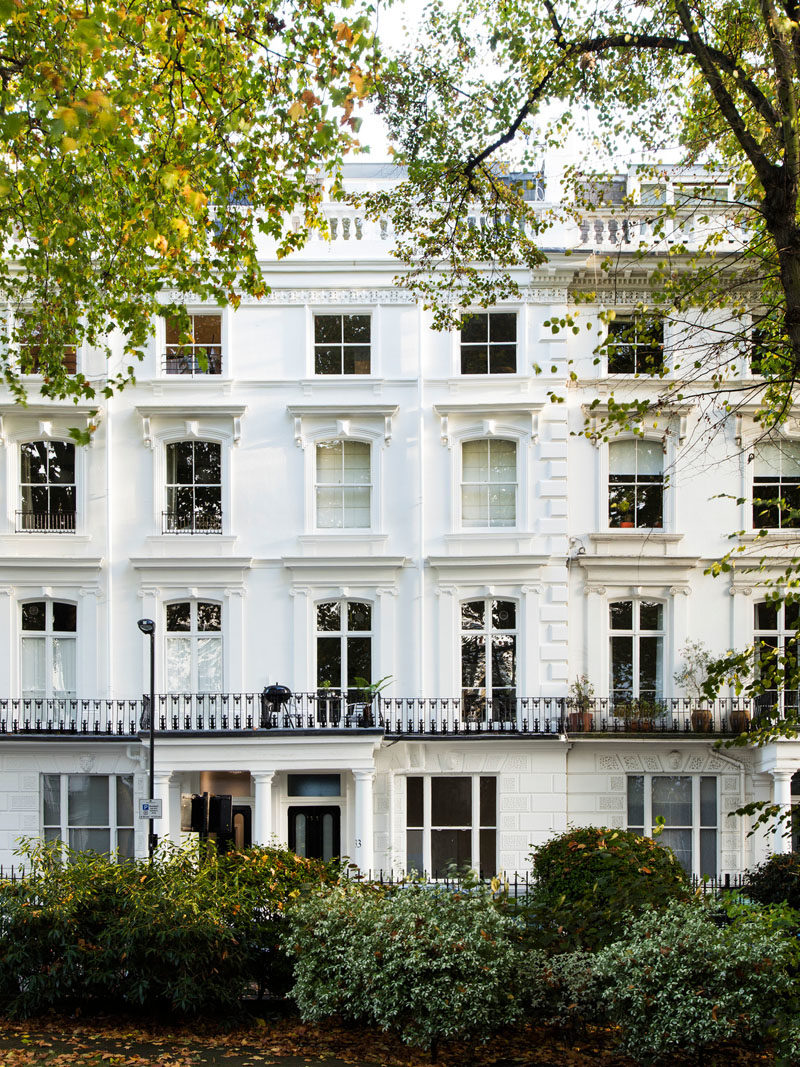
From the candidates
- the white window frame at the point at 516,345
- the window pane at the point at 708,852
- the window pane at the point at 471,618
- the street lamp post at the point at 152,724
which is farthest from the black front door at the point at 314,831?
the white window frame at the point at 516,345

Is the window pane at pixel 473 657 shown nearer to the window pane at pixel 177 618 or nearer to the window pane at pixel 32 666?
the window pane at pixel 177 618

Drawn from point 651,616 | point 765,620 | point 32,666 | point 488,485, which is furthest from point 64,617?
point 765,620

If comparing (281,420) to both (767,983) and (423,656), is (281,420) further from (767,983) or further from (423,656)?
(767,983)

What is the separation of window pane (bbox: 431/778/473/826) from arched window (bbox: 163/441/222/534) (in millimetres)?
7112

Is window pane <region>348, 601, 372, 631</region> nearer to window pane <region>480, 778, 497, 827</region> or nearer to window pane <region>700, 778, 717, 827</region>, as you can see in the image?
window pane <region>480, 778, 497, 827</region>

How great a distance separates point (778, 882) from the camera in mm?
17375

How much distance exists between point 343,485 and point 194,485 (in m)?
3.13

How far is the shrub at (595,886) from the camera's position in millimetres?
11625

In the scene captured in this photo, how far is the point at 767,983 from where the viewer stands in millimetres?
10023

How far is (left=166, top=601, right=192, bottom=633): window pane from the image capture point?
82.9ft

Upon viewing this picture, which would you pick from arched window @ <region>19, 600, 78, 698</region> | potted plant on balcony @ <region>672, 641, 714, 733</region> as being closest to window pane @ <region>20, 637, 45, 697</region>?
arched window @ <region>19, 600, 78, 698</region>

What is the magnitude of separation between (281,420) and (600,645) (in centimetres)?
820

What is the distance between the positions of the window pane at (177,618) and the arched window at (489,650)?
5774 mm

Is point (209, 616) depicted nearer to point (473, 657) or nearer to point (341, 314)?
point (473, 657)
